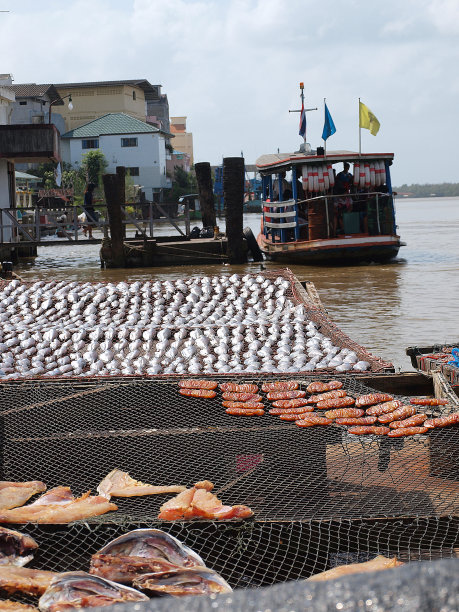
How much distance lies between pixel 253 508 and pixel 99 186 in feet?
240

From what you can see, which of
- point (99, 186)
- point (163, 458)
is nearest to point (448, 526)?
point (163, 458)

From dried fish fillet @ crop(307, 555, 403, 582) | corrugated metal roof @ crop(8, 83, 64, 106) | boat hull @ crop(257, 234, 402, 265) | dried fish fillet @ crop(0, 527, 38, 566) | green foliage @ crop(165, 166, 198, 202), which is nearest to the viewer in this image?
dried fish fillet @ crop(307, 555, 403, 582)

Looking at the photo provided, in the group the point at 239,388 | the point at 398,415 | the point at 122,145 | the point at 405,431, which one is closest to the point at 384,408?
the point at 398,415

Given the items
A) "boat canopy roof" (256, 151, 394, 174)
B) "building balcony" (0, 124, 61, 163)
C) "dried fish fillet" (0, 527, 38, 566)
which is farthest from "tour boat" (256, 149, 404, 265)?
"dried fish fillet" (0, 527, 38, 566)

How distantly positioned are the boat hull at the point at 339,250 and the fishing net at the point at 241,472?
673 inches

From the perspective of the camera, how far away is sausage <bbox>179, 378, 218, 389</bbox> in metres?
6.36

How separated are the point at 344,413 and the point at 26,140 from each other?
75.0 ft

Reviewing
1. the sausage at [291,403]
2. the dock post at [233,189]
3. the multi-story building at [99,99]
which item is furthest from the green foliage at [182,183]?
the sausage at [291,403]

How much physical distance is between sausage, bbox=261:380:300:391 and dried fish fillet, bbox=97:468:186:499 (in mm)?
1975

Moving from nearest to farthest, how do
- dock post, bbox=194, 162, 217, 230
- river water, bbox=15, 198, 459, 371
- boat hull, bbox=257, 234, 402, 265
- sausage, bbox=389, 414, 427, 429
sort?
sausage, bbox=389, 414, 427, 429, river water, bbox=15, 198, 459, 371, boat hull, bbox=257, 234, 402, 265, dock post, bbox=194, 162, 217, 230

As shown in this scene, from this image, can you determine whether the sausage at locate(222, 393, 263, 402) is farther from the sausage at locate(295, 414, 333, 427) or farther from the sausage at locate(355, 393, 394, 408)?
the sausage at locate(355, 393, 394, 408)

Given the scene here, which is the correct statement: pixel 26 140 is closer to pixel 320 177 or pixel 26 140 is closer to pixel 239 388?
pixel 320 177

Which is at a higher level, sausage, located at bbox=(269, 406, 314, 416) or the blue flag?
the blue flag

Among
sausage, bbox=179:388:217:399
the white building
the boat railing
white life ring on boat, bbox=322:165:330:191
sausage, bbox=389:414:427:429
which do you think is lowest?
sausage, bbox=389:414:427:429
